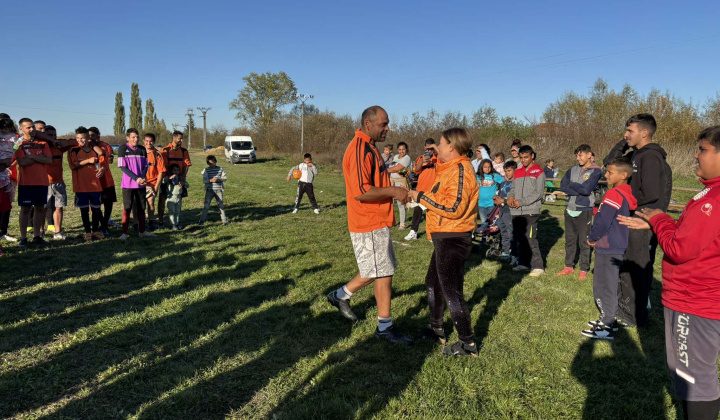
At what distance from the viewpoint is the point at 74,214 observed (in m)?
10.8

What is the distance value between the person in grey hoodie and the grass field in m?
0.38

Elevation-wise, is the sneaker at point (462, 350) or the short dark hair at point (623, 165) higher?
the short dark hair at point (623, 165)

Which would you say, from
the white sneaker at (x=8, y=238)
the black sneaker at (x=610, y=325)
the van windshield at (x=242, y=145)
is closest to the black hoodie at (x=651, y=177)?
the black sneaker at (x=610, y=325)

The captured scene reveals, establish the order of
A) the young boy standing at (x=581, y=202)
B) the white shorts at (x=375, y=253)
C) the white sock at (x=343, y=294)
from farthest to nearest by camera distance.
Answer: the young boy standing at (x=581, y=202), the white sock at (x=343, y=294), the white shorts at (x=375, y=253)

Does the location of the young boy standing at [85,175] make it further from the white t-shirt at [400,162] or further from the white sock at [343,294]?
the white t-shirt at [400,162]

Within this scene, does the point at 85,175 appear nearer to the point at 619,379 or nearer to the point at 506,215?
the point at 506,215

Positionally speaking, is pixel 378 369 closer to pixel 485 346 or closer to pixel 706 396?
pixel 485 346

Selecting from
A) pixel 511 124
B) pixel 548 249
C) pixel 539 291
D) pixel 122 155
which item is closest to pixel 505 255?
pixel 548 249

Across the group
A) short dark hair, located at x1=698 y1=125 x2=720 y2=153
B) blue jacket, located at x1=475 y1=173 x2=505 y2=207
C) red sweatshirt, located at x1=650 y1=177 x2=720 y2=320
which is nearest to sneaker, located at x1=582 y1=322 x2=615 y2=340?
red sweatshirt, located at x1=650 y1=177 x2=720 y2=320

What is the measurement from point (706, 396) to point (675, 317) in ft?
1.42

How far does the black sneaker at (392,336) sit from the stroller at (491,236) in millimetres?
4114

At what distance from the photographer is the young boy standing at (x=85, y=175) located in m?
7.81

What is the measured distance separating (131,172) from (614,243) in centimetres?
803

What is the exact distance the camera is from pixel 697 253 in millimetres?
2250
